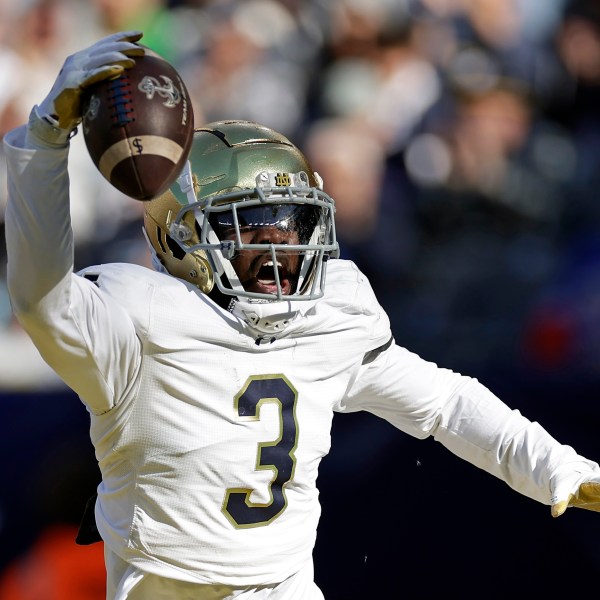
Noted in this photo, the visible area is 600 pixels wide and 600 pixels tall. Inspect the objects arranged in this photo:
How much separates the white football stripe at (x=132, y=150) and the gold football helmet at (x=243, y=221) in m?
0.40

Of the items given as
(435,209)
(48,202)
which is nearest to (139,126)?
(48,202)

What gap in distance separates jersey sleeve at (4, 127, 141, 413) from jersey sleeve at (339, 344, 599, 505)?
78 centimetres

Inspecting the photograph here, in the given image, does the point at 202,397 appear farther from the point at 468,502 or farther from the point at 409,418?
the point at 468,502

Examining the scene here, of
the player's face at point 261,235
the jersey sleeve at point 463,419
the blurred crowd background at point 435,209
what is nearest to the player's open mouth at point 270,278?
the player's face at point 261,235

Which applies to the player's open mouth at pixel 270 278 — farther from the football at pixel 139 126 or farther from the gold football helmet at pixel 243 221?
the football at pixel 139 126

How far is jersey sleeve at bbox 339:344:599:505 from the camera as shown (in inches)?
99.7

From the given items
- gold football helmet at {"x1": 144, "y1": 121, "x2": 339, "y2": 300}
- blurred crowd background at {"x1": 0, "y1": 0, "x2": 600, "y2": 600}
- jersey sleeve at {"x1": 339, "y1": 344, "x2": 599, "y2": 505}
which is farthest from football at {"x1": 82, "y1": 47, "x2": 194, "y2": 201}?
blurred crowd background at {"x1": 0, "y1": 0, "x2": 600, "y2": 600}

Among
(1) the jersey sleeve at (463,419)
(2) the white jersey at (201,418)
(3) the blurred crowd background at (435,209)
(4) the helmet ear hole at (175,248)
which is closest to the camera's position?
(2) the white jersey at (201,418)

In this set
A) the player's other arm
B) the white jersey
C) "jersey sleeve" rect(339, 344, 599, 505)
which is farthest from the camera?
"jersey sleeve" rect(339, 344, 599, 505)

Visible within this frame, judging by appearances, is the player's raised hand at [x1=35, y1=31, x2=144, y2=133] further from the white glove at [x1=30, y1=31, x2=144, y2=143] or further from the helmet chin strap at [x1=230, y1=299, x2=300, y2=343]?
the helmet chin strap at [x1=230, y1=299, x2=300, y2=343]

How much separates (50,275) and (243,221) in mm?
607

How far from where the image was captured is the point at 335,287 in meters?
2.56

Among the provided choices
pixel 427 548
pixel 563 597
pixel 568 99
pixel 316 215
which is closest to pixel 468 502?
pixel 427 548

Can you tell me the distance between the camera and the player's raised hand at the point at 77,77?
1.76m
